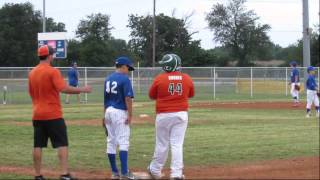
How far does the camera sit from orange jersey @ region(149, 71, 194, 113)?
9453 millimetres

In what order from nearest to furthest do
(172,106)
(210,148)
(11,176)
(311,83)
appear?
(172,106) < (11,176) < (210,148) < (311,83)

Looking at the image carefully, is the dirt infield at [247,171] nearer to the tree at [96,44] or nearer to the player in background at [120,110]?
the player in background at [120,110]

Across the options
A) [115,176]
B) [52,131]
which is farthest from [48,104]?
[115,176]

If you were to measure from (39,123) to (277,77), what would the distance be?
38945mm

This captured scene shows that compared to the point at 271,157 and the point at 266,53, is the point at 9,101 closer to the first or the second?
the point at 271,157

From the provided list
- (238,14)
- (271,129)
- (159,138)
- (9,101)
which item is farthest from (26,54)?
(159,138)

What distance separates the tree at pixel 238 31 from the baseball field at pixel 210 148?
8297 cm

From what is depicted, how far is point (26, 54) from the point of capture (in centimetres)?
8781

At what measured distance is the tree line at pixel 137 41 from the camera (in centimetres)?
8812

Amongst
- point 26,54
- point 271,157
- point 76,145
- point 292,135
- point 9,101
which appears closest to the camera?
point 271,157

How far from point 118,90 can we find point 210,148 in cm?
472

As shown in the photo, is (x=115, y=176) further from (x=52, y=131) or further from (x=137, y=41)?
(x=137, y=41)

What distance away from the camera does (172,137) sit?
951cm

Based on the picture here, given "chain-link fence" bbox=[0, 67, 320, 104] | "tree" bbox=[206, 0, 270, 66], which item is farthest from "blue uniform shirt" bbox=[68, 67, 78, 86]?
"tree" bbox=[206, 0, 270, 66]
